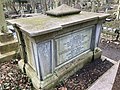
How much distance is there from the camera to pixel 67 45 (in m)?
3.41

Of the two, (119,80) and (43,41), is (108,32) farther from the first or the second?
(119,80)

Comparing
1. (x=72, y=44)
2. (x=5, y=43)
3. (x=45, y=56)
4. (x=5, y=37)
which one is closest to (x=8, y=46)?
(x=5, y=43)

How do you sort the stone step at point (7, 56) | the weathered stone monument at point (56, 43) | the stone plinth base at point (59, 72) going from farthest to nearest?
the stone step at point (7, 56) → the stone plinth base at point (59, 72) → the weathered stone monument at point (56, 43)

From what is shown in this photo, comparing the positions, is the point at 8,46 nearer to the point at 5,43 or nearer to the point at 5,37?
the point at 5,43

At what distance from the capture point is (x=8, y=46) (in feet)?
14.5

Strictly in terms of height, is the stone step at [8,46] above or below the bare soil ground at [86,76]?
above

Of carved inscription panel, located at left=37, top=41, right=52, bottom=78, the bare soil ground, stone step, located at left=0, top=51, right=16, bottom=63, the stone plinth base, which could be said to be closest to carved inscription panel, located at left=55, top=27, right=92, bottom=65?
the stone plinth base

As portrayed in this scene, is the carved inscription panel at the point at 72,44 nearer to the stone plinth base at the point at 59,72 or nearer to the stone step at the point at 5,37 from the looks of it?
the stone plinth base at the point at 59,72

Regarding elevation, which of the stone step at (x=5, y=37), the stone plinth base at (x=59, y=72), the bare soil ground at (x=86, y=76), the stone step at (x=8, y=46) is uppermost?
the stone step at (x=5, y=37)

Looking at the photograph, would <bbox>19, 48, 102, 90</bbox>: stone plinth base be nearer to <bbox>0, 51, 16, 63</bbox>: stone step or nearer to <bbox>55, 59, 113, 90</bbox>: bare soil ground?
<bbox>55, 59, 113, 90</bbox>: bare soil ground

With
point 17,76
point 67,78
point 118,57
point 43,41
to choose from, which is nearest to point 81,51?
point 67,78

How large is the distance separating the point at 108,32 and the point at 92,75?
181 inches

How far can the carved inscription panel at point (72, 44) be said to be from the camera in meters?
3.27

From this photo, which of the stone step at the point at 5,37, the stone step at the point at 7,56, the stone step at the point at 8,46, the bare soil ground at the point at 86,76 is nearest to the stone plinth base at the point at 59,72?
the bare soil ground at the point at 86,76
